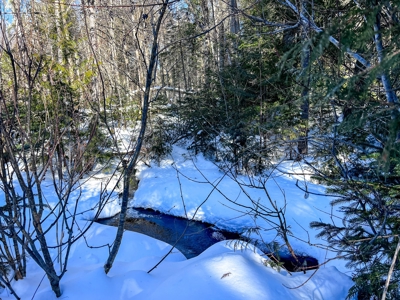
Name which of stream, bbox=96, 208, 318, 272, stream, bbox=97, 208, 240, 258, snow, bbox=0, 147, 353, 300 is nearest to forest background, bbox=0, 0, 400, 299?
snow, bbox=0, 147, 353, 300

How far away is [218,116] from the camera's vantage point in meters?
7.34

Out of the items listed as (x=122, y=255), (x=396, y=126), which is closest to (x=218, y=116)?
(x=122, y=255)

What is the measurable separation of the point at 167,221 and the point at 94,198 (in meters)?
2.07

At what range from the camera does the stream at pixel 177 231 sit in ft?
15.8

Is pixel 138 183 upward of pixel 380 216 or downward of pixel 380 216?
downward

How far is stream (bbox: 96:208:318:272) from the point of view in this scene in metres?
4.82

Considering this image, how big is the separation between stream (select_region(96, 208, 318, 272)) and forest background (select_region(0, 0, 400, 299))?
1.04m

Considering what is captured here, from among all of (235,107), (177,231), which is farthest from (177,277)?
(235,107)

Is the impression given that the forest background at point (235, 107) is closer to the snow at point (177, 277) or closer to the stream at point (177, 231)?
the snow at point (177, 277)

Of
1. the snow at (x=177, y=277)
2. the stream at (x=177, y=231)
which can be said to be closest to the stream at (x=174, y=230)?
the stream at (x=177, y=231)

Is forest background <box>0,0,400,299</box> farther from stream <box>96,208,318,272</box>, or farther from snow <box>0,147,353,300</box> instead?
stream <box>96,208,318,272</box>

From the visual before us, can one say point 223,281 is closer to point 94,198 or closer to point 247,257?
point 247,257

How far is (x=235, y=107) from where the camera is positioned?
689 cm

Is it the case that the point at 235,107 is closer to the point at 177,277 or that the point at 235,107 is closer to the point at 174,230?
the point at 174,230
